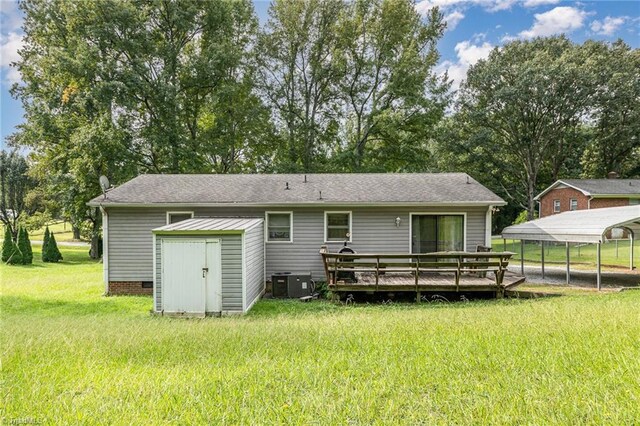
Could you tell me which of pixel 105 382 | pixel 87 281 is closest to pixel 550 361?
pixel 105 382

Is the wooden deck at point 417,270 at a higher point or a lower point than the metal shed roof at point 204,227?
lower

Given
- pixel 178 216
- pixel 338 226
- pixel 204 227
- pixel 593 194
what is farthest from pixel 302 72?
pixel 593 194

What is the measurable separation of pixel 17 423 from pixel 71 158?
2138 centimetres

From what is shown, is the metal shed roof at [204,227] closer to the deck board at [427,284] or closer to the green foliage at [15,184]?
the deck board at [427,284]

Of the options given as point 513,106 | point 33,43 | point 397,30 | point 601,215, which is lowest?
point 601,215

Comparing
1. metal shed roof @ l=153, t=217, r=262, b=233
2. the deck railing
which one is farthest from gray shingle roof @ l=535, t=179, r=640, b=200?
metal shed roof @ l=153, t=217, r=262, b=233

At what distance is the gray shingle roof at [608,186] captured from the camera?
24.2 metres

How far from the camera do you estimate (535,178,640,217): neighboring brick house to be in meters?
24.2

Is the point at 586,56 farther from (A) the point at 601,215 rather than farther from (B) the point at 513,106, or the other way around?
(A) the point at 601,215

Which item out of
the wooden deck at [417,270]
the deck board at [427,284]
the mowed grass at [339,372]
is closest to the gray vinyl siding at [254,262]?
the wooden deck at [417,270]

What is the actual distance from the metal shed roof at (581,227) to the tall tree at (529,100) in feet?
56.4

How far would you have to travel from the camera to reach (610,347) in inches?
145

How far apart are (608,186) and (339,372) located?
30289mm

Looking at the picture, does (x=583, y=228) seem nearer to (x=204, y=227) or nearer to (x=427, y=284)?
(x=427, y=284)
